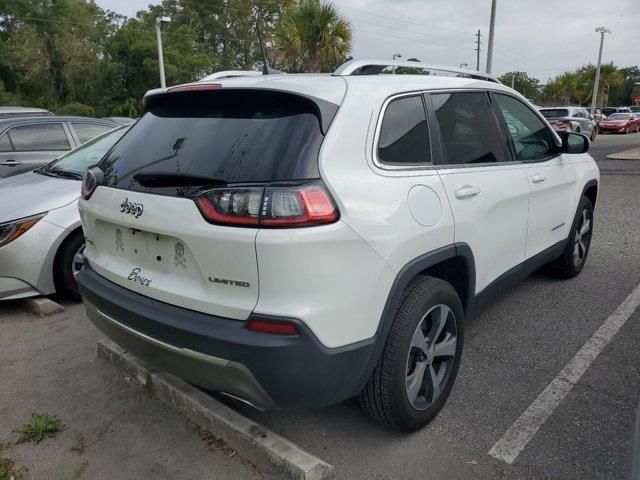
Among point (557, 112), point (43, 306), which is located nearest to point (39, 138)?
point (43, 306)

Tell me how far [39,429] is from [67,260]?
6.08 ft

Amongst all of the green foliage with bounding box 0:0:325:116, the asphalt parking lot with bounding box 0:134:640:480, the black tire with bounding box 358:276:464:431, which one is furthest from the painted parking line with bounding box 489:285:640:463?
the green foliage with bounding box 0:0:325:116

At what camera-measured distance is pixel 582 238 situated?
4957mm

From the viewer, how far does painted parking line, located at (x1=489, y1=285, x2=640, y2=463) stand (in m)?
2.62

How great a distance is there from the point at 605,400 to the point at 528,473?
863 millimetres

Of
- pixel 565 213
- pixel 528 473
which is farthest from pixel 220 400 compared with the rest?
pixel 565 213

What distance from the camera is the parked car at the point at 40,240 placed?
416 centimetres

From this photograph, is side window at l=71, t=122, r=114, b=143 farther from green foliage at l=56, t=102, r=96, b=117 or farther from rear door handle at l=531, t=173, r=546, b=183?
green foliage at l=56, t=102, r=96, b=117

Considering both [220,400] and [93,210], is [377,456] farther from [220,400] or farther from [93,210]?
[93,210]

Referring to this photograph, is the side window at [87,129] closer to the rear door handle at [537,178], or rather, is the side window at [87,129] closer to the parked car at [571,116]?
the rear door handle at [537,178]

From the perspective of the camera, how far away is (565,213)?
4.30 m

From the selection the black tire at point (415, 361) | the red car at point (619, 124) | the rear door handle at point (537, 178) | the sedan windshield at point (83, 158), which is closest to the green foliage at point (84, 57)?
the red car at point (619, 124)

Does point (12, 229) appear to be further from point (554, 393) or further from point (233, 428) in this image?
point (554, 393)

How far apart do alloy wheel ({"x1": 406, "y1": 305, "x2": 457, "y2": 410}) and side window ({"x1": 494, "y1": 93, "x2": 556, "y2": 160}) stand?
146 centimetres
